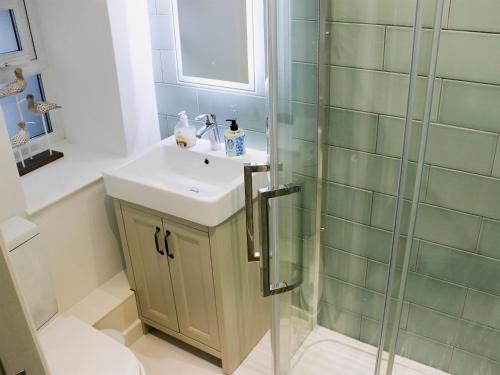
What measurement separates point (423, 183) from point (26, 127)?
1.79 meters

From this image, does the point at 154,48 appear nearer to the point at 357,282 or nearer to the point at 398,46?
the point at 398,46

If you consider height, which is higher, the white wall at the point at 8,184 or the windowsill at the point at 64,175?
the white wall at the point at 8,184

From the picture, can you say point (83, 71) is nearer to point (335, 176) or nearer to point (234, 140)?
point (234, 140)

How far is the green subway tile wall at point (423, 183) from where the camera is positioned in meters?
1.59

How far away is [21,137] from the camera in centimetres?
225

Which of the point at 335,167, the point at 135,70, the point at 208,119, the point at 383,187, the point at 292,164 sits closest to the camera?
the point at 292,164

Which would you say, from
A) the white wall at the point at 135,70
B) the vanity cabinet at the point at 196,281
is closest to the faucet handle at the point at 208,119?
the white wall at the point at 135,70

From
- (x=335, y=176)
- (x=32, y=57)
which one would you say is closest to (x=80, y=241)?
(x=32, y=57)

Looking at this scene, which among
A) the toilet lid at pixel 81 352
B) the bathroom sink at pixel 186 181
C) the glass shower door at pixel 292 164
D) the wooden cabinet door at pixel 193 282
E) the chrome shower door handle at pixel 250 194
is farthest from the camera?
the wooden cabinet door at pixel 193 282

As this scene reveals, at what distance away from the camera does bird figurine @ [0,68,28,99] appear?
2.17 meters

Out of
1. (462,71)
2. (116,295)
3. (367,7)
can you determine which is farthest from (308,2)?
(116,295)

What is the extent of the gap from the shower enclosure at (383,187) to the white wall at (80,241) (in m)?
1.00

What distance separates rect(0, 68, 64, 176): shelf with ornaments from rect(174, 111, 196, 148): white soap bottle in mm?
581

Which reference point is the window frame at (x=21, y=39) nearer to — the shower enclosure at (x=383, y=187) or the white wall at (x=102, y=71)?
the white wall at (x=102, y=71)
